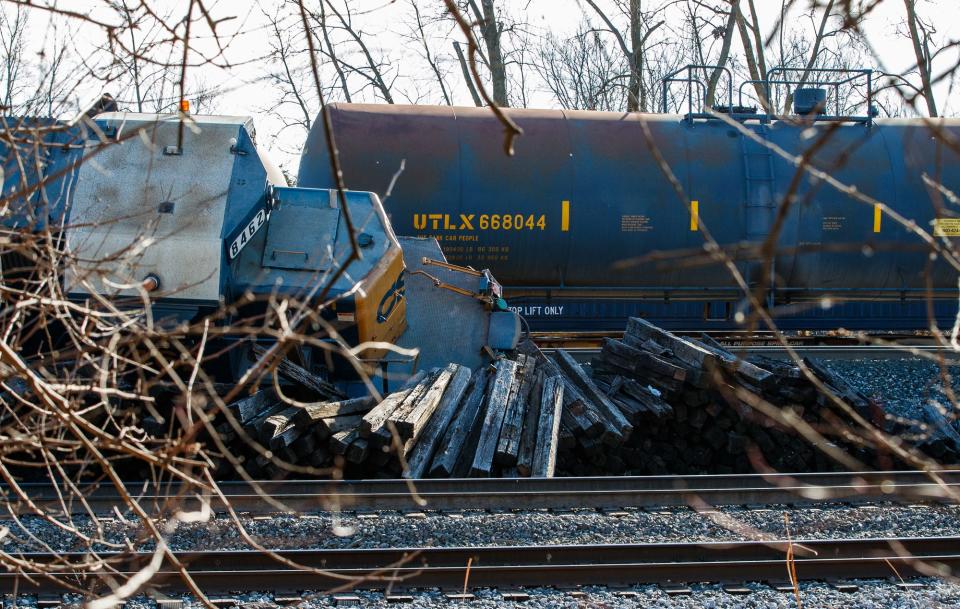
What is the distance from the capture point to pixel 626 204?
1353 cm

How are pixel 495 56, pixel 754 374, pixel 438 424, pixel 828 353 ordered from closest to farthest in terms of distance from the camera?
pixel 438 424 → pixel 754 374 → pixel 828 353 → pixel 495 56

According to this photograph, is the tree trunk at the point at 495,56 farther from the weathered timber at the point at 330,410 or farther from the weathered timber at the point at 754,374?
the weathered timber at the point at 330,410

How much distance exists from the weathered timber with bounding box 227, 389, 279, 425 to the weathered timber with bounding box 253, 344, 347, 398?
0.96 feet

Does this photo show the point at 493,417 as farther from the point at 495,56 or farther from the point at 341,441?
the point at 495,56

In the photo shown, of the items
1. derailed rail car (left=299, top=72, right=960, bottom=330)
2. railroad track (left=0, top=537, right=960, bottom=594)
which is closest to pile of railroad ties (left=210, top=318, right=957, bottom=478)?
railroad track (left=0, top=537, right=960, bottom=594)

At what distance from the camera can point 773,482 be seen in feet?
25.4

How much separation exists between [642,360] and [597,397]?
814 mm

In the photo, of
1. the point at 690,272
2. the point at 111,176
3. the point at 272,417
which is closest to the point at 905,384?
the point at 690,272

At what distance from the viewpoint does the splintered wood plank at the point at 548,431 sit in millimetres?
7660

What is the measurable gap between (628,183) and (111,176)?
7849 mm

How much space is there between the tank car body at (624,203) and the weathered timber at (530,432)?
4.51m

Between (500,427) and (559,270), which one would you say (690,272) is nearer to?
(559,270)

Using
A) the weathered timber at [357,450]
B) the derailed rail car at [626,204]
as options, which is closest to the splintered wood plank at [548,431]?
the weathered timber at [357,450]

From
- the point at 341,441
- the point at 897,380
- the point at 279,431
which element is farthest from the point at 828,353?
the point at 279,431
